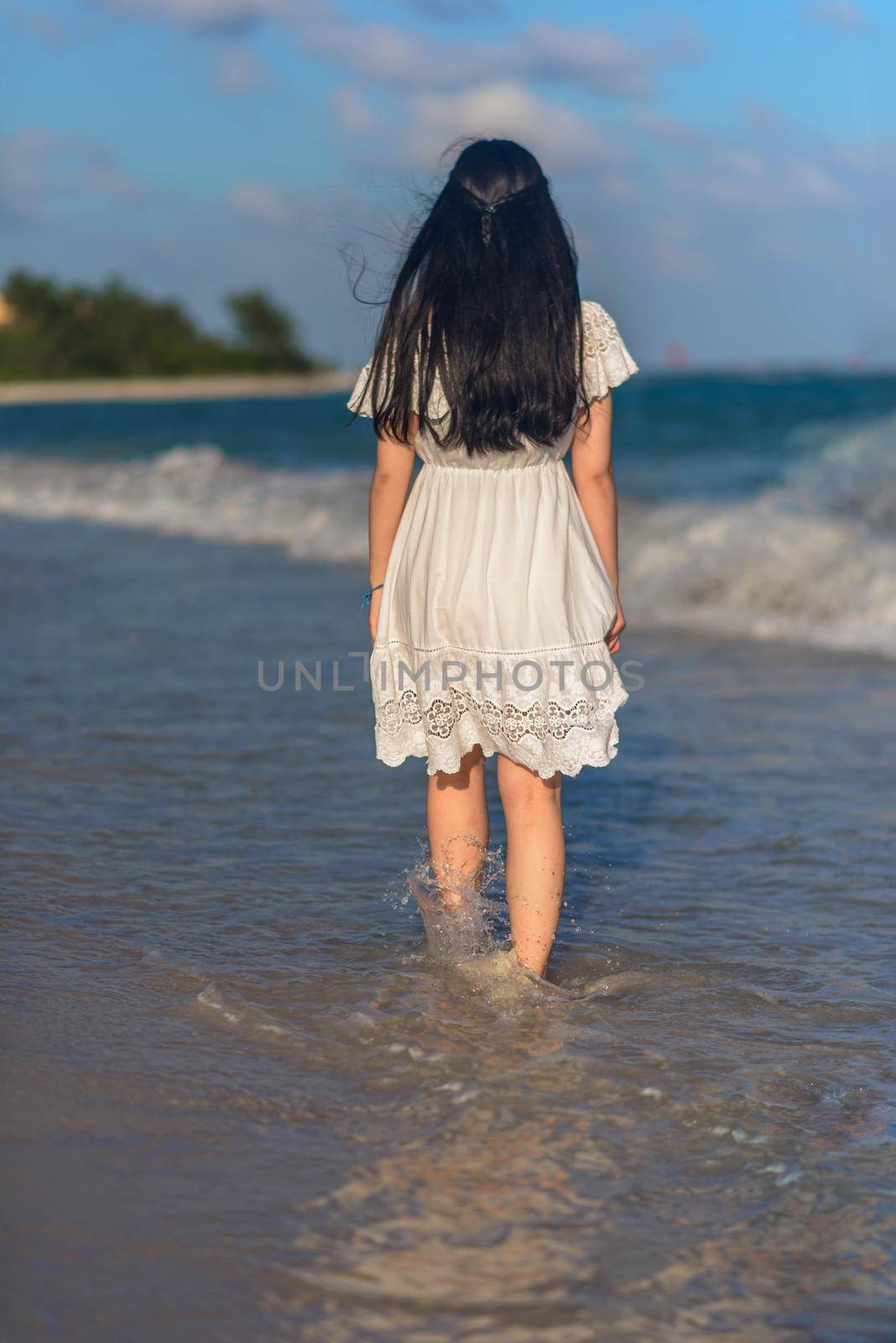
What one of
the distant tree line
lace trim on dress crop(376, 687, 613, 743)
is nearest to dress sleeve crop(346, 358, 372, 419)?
lace trim on dress crop(376, 687, 613, 743)

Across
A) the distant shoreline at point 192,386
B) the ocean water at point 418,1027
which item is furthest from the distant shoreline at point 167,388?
the ocean water at point 418,1027

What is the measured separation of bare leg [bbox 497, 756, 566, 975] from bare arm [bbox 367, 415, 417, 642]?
1.55 feet

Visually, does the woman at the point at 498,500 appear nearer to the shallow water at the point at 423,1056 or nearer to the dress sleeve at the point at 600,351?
the dress sleeve at the point at 600,351

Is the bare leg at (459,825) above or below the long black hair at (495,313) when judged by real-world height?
below

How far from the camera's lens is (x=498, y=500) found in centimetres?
290

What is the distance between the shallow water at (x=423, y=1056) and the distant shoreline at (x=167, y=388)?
76.8 metres

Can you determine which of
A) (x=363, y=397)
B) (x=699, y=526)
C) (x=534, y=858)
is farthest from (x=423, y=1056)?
(x=699, y=526)

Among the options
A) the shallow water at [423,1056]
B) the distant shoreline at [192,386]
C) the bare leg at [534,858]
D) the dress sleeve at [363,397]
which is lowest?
the shallow water at [423,1056]

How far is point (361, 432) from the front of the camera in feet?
99.4

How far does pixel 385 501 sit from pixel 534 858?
2.73ft

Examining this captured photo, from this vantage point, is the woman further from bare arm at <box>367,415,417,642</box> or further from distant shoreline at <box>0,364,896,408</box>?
distant shoreline at <box>0,364,896,408</box>

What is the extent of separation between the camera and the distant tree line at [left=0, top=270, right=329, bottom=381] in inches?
3812

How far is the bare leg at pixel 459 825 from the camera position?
10.5 ft

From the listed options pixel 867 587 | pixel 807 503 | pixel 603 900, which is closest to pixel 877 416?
pixel 807 503
